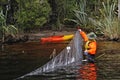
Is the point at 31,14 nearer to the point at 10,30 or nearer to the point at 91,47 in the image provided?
the point at 10,30

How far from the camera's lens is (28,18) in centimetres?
4128

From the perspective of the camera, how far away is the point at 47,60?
27.5m

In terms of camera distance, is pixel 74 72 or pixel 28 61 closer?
pixel 74 72

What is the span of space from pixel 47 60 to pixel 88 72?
5.20m

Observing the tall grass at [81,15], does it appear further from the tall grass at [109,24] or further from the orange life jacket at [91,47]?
the orange life jacket at [91,47]

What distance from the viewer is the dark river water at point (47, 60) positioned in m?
21.8

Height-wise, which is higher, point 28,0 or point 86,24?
point 28,0

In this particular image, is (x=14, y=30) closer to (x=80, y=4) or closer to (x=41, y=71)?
(x=80, y=4)

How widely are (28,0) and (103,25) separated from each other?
797 cm

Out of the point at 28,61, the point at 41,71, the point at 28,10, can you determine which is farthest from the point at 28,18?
the point at 41,71

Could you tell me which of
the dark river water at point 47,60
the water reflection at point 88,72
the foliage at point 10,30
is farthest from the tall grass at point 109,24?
the water reflection at point 88,72

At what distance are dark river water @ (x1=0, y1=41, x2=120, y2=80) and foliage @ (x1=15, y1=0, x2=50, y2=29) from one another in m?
4.97

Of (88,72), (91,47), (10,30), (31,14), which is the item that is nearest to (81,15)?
(31,14)

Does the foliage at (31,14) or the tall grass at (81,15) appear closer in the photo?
the foliage at (31,14)
